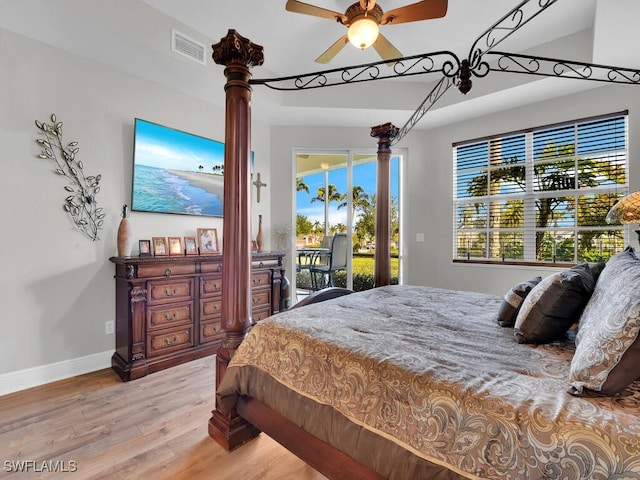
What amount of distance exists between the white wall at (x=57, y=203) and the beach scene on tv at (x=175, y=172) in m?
0.10

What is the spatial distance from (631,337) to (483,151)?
3.74 m

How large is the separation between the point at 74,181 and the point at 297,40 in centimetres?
238

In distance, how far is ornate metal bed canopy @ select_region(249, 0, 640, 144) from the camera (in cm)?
160

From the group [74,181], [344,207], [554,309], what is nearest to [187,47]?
[74,181]


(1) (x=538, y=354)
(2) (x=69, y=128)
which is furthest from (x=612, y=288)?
(2) (x=69, y=128)

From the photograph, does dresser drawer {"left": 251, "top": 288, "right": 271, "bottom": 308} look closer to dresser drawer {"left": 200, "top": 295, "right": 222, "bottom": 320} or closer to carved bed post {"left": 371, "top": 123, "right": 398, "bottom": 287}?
dresser drawer {"left": 200, "top": 295, "right": 222, "bottom": 320}

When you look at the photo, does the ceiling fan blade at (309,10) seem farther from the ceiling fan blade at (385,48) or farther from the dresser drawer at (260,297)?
the dresser drawer at (260,297)

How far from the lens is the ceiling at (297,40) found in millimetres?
2311

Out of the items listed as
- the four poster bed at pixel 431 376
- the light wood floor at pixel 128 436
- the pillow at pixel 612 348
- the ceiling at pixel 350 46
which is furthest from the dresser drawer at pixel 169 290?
the pillow at pixel 612 348

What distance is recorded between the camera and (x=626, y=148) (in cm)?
315

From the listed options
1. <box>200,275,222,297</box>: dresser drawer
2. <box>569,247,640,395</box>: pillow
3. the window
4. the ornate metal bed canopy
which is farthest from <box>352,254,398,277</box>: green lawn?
<box>569,247,640,395</box>: pillow

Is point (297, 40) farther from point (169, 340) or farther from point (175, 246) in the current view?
point (169, 340)

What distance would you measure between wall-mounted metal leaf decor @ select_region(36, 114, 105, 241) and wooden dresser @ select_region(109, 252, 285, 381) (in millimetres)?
376

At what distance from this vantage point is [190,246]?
3158mm
